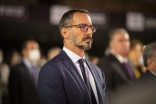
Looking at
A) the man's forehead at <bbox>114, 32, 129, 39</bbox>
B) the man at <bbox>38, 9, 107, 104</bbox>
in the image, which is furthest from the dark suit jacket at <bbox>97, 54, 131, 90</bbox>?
the man at <bbox>38, 9, 107, 104</bbox>

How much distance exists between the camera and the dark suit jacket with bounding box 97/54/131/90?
156 inches

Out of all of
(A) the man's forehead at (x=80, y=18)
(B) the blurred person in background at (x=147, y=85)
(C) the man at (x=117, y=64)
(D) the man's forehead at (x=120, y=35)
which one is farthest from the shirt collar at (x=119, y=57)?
(A) the man's forehead at (x=80, y=18)

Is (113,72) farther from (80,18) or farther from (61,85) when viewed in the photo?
(61,85)

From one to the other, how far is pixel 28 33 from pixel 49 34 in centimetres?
95

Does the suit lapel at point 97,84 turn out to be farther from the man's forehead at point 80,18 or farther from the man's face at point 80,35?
the man's forehead at point 80,18

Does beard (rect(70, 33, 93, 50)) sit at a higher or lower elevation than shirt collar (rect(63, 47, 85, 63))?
higher

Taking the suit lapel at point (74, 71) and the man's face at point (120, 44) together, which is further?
the man's face at point (120, 44)

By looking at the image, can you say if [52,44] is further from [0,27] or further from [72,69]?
[72,69]

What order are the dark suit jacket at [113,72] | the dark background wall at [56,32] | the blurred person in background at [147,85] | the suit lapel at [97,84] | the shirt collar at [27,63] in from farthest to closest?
the dark background wall at [56,32], the shirt collar at [27,63], the dark suit jacket at [113,72], the blurred person in background at [147,85], the suit lapel at [97,84]

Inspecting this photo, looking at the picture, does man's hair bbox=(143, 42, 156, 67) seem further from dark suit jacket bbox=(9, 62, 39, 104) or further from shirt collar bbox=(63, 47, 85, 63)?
dark suit jacket bbox=(9, 62, 39, 104)

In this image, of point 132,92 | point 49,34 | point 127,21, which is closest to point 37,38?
point 49,34

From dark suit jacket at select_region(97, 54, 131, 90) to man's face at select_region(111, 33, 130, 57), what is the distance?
5.9 inches

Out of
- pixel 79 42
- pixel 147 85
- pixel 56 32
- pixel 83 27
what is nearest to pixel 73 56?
pixel 79 42

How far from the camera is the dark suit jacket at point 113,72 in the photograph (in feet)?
13.0
